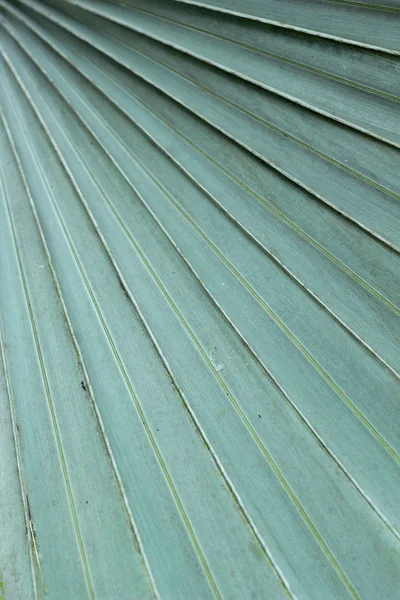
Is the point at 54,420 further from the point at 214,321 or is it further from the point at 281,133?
the point at 281,133

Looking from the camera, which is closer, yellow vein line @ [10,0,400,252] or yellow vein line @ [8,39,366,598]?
yellow vein line @ [8,39,366,598]

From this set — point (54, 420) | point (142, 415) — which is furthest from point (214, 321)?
point (54, 420)

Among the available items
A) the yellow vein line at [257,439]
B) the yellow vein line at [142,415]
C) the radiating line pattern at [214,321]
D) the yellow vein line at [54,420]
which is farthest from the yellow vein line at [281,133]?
the yellow vein line at [54,420]

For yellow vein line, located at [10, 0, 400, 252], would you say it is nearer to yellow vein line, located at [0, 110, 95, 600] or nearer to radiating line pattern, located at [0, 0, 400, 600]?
radiating line pattern, located at [0, 0, 400, 600]

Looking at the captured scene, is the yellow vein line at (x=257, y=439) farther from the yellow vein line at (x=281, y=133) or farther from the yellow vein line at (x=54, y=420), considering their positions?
the yellow vein line at (x=281, y=133)

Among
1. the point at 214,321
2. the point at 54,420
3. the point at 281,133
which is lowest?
the point at 54,420

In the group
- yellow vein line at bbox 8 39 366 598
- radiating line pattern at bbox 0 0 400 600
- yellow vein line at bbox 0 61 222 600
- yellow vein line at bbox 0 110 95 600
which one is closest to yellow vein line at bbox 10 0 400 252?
radiating line pattern at bbox 0 0 400 600

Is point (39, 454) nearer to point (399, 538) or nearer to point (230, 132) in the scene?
point (399, 538)

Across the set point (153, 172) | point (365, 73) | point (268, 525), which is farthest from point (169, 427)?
point (365, 73)
